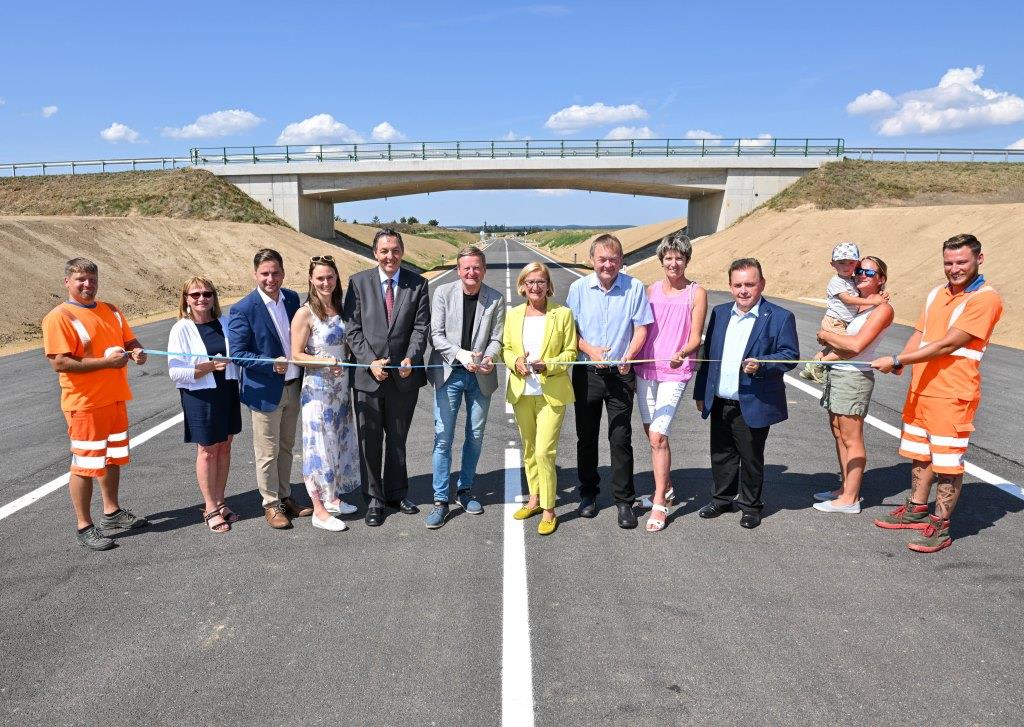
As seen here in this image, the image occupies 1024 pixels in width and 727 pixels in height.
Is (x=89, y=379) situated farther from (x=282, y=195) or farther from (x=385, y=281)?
(x=282, y=195)

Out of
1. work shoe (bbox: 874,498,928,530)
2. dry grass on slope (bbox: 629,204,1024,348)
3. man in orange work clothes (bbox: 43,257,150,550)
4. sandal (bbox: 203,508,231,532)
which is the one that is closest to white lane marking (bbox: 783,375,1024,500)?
work shoe (bbox: 874,498,928,530)

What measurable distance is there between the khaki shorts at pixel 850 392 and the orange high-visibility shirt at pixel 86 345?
5029 mm

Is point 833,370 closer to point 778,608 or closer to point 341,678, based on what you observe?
point 778,608

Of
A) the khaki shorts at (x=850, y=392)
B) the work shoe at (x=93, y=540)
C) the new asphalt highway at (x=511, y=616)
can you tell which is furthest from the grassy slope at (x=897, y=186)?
the work shoe at (x=93, y=540)

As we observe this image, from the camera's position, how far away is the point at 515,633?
141 inches

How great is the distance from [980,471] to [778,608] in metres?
3.47

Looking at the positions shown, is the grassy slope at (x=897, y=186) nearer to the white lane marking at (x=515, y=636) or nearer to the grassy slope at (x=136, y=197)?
the grassy slope at (x=136, y=197)

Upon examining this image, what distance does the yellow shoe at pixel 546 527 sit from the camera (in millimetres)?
4871

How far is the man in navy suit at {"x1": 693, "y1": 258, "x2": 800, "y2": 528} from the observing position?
489 centimetres

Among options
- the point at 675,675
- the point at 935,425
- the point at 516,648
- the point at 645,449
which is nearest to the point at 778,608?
the point at 675,675

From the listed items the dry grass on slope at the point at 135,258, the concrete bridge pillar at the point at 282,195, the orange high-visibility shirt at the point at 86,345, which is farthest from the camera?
the concrete bridge pillar at the point at 282,195

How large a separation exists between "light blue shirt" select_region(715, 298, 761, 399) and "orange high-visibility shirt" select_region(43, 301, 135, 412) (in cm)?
411

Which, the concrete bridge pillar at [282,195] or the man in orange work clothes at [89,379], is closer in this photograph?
the man in orange work clothes at [89,379]

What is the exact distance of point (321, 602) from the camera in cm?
393
